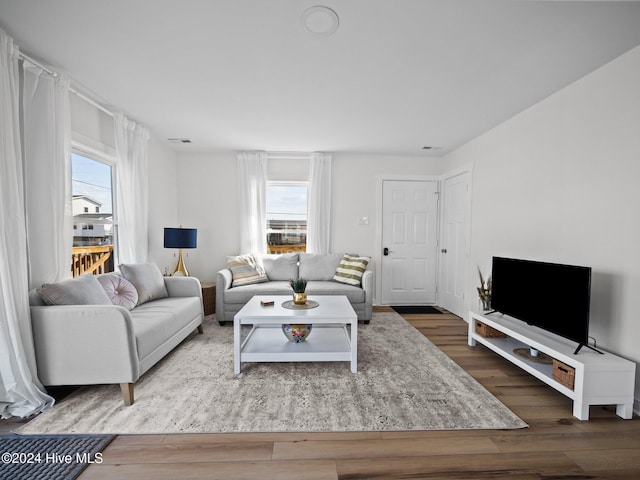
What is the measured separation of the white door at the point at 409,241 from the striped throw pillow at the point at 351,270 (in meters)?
0.74

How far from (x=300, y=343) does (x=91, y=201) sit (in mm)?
2585

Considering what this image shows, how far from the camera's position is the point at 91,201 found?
9.75 feet

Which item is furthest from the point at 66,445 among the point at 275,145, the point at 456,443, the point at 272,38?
the point at 275,145

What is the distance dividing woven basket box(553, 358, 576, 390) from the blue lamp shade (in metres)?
3.94

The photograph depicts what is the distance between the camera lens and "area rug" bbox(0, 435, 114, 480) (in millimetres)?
1441

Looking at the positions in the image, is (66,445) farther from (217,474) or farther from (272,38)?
(272,38)

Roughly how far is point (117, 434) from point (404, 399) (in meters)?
1.86

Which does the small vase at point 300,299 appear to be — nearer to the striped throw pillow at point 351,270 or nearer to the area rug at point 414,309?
the striped throw pillow at point 351,270

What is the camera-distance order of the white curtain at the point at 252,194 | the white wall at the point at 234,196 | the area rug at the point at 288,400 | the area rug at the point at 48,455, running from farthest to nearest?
the white wall at the point at 234,196, the white curtain at the point at 252,194, the area rug at the point at 288,400, the area rug at the point at 48,455

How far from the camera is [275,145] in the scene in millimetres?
4211

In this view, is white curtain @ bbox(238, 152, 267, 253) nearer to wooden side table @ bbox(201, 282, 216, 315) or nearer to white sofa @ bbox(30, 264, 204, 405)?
wooden side table @ bbox(201, 282, 216, 315)

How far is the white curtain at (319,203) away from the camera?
181 inches

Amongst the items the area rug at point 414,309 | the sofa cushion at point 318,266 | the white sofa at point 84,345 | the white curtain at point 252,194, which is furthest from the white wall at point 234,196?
the white sofa at point 84,345

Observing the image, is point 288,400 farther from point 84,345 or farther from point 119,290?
point 119,290
